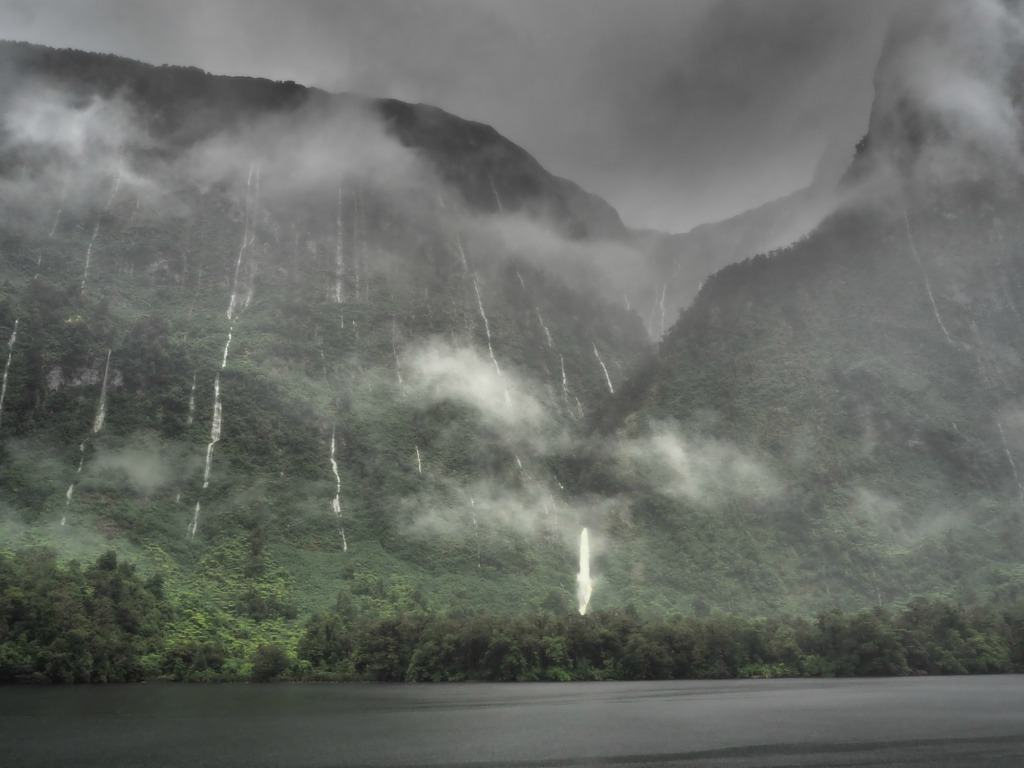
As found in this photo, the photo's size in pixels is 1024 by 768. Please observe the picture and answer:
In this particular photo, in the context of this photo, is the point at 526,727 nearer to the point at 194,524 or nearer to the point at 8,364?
the point at 194,524

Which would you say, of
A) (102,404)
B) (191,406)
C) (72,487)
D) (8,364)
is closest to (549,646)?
(72,487)

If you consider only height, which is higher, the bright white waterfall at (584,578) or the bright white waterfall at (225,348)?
the bright white waterfall at (225,348)

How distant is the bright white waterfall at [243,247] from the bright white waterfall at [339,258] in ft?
58.9

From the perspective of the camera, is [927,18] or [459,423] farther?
[927,18]

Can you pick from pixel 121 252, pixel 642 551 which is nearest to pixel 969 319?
pixel 642 551

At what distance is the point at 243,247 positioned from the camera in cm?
17312

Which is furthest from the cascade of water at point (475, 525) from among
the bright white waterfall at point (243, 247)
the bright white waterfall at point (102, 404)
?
the bright white waterfall at point (243, 247)

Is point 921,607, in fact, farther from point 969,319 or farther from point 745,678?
point 969,319

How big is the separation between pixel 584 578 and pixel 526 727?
81.0 metres

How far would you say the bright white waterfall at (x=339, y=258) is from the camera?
172750 mm

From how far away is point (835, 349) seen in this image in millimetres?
144375

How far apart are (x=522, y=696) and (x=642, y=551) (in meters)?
65.7

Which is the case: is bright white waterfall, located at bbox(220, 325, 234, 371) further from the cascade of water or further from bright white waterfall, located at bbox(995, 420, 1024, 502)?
bright white waterfall, located at bbox(995, 420, 1024, 502)

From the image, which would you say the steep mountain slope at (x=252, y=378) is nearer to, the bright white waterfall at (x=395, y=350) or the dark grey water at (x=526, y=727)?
the bright white waterfall at (x=395, y=350)
